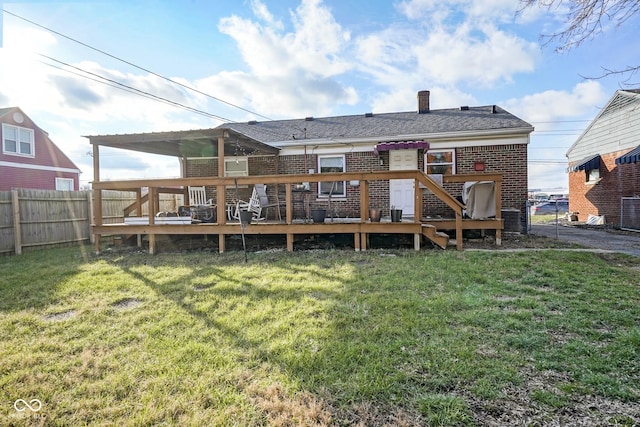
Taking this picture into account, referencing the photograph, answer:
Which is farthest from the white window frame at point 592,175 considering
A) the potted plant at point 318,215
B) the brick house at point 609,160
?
the potted plant at point 318,215

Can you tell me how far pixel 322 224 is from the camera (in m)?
7.16

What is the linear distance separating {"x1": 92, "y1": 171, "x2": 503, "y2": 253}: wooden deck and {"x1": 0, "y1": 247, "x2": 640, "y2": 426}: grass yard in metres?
1.81

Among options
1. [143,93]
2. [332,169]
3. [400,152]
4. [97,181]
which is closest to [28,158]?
[143,93]

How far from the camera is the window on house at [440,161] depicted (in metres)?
9.96

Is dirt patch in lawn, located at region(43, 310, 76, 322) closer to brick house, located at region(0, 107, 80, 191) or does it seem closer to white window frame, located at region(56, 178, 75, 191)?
brick house, located at region(0, 107, 80, 191)

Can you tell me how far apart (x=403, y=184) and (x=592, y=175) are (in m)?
10.2

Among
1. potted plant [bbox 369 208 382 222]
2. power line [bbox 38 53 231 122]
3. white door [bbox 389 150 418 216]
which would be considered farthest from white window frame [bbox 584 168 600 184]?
power line [bbox 38 53 231 122]

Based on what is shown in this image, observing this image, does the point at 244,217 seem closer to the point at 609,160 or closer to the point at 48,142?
the point at 609,160

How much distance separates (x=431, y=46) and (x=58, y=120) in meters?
13.8

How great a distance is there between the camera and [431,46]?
10.4m

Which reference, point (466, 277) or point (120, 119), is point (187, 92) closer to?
point (120, 119)

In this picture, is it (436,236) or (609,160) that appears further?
(609,160)

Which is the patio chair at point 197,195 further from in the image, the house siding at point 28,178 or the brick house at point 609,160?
the house siding at point 28,178

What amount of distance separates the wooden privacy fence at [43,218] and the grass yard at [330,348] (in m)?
4.04
